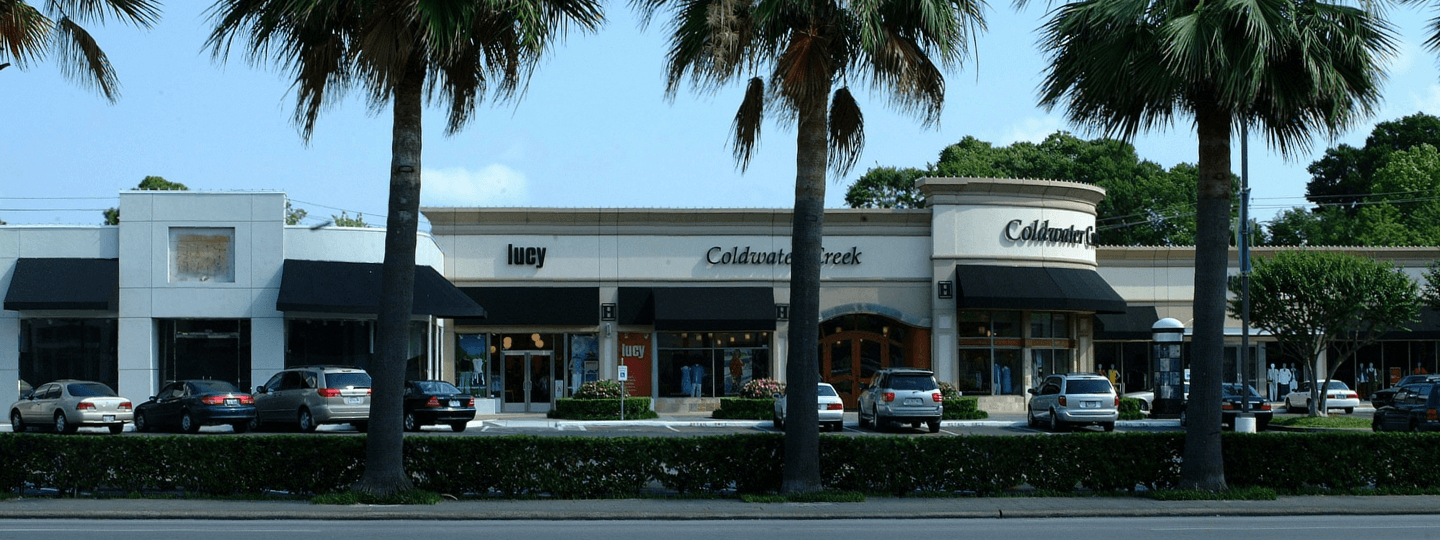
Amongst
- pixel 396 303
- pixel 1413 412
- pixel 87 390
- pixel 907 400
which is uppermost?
pixel 396 303

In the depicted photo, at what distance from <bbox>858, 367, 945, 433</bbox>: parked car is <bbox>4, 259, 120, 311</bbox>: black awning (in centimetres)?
2093

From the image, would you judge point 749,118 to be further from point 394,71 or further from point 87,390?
point 87,390

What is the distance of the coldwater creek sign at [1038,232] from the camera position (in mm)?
42625

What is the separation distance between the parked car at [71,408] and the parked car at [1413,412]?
28620mm

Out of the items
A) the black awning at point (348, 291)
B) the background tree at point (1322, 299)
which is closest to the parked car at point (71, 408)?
the black awning at point (348, 291)

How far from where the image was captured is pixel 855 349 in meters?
42.9

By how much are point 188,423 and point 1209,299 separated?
77.1ft

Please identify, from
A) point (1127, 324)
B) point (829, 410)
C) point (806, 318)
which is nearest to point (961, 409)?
point (829, 410)

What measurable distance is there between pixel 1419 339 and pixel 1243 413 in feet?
72.2

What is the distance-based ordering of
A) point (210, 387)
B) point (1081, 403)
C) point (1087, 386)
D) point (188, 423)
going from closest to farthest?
point (188, 423)
point (210, 387)
point (1081, 403)
point (1087, 386)

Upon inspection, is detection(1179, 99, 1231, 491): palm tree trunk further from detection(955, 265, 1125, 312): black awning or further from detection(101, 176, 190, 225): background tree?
detection(101, 176, 190, 225): background tree

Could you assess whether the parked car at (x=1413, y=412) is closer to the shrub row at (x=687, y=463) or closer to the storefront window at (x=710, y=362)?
the shrub row at (x=687, y=463)

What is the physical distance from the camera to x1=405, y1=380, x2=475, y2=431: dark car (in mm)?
30797

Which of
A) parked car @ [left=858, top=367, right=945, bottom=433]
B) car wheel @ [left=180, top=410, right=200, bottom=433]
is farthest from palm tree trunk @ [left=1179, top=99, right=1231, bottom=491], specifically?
car wheel @ [left=180, top=410, right=200, bottom=433]
